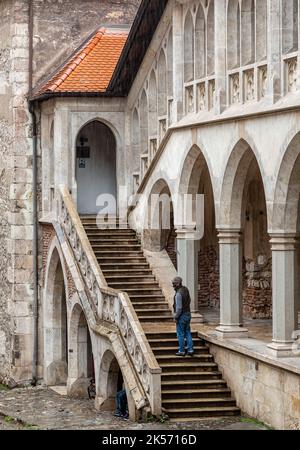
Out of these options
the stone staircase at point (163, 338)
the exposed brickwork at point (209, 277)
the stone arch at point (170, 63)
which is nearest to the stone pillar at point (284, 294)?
the stone staircase at point (163, 338)

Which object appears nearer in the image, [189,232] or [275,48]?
[275,48]

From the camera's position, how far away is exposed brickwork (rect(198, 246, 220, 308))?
3158cm

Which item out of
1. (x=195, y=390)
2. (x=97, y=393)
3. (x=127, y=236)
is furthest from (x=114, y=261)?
(x=195, y=390)

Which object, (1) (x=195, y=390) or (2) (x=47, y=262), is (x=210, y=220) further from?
(1) (x=195, y=390)

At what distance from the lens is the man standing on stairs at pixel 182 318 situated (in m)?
25.2

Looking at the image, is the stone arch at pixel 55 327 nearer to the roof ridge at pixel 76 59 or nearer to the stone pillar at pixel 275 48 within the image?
the roof ridge at pixel 76 59

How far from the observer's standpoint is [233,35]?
25266mm

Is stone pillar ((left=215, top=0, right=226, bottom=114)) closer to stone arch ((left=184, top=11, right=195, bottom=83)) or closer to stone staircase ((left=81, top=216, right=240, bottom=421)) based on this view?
stone arch ((left=184, top=11, right=195, bottom=83))

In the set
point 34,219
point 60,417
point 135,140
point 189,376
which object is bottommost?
point 60,417

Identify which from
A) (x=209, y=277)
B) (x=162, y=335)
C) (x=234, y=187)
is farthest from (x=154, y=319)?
(x=209, y=277)

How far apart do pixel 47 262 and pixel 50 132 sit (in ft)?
10.8

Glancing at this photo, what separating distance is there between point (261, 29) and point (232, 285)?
4.98m

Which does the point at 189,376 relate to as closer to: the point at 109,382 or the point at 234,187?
the point at 109,382

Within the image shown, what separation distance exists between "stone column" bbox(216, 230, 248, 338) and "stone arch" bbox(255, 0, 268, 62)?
3.61m
